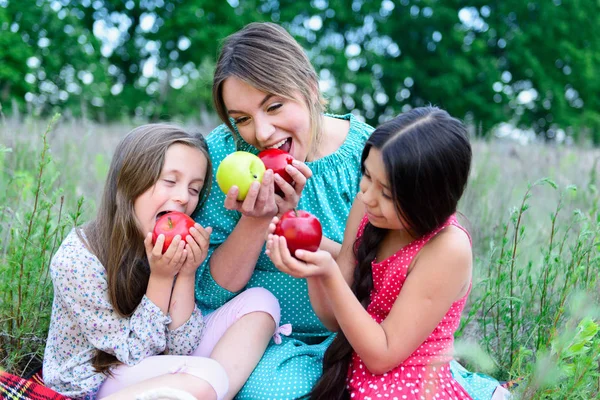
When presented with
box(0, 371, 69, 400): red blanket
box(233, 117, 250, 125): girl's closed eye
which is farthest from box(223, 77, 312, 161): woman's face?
box(0, 371, 69, 400): red blanket

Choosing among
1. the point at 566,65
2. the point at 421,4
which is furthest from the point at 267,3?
the point at 566,65

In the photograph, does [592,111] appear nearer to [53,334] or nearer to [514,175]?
[514,175]

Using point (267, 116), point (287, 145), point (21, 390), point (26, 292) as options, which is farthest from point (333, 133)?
point (21, 390)

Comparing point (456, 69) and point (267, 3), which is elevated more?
point (267, 3)

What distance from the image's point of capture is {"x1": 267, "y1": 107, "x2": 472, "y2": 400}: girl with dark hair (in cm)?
181

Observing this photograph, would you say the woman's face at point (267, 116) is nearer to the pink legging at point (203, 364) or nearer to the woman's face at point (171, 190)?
the woman's face at point (171, 190)

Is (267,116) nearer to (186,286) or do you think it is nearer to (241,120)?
(241,120)

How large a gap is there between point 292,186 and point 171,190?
1.49ft

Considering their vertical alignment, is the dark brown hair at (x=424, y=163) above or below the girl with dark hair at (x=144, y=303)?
above

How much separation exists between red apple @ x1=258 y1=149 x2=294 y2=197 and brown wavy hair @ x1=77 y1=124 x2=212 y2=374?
35cm

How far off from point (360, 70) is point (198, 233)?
22.6 meters

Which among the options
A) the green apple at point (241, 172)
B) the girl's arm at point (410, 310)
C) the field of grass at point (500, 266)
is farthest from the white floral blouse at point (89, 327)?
the girl's arm at point (410, 310)

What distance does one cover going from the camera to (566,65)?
23562 millimetres

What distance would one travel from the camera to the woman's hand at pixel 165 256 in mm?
2066
